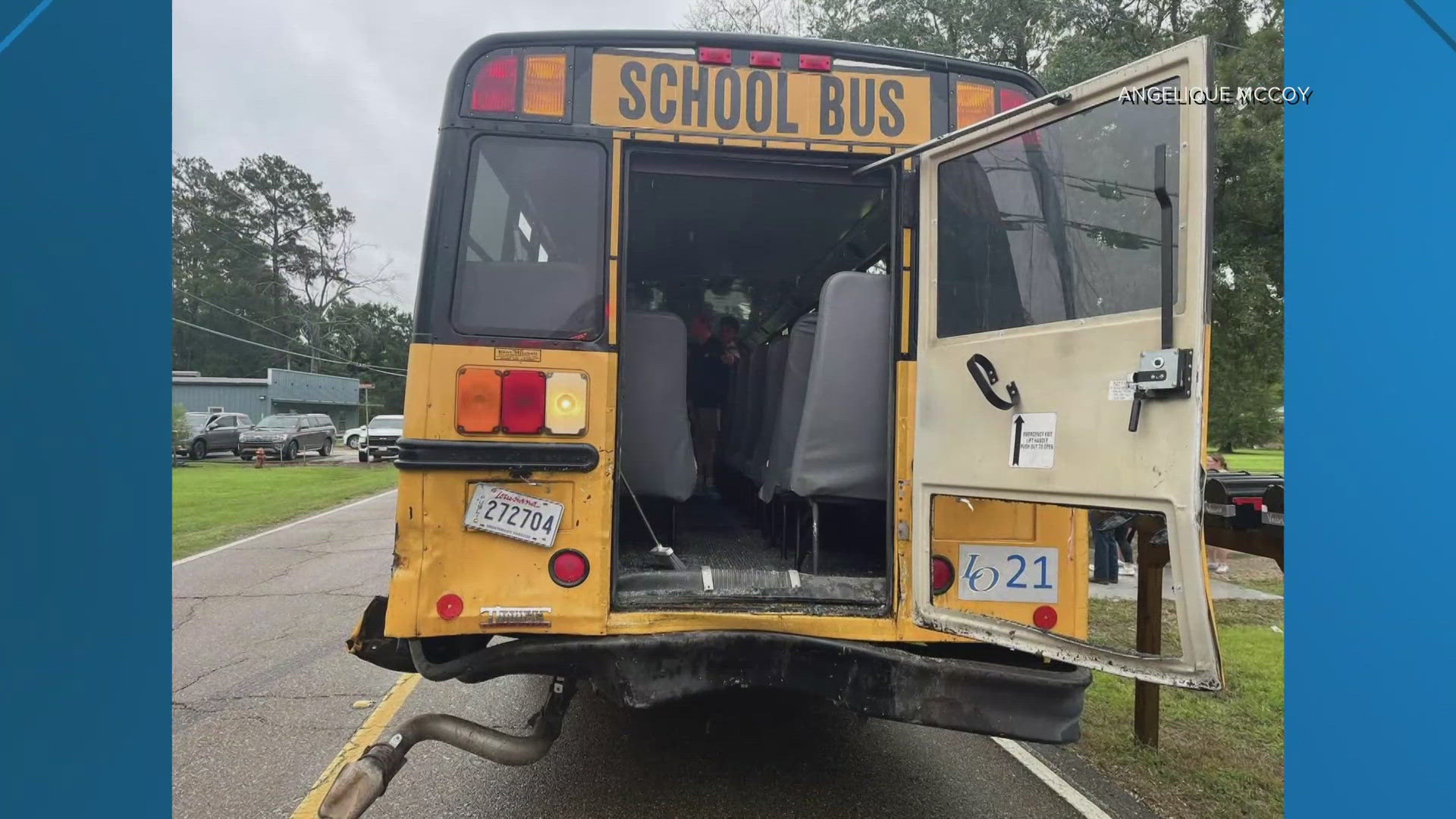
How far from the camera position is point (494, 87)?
292 centimetres

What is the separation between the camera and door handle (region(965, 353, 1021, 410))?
2.62 metres

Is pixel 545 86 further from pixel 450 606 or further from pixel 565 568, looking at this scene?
pixel 450 606

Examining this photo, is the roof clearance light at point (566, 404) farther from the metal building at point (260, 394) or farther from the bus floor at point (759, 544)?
the metal building at point (260, 394)

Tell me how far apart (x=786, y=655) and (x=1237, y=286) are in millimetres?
8309

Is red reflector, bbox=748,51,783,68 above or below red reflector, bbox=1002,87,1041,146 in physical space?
above

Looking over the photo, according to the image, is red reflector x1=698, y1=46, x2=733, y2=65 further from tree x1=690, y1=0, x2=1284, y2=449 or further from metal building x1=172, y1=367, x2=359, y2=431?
metal building x1=172, y1=367, x2=359, y2=431

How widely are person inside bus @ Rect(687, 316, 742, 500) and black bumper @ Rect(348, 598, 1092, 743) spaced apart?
3.97m

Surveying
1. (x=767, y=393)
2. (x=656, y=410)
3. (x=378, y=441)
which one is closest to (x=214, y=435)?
(x=378, y=441)

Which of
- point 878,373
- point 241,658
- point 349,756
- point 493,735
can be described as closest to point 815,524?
point 878,373

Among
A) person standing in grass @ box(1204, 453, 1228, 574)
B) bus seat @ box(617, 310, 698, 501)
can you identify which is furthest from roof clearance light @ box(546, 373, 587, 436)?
person standing in grass @ box(1204, 453, 1228, 574)

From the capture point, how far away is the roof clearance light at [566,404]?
2814mm

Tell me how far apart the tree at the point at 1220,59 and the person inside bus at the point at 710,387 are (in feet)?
15.9

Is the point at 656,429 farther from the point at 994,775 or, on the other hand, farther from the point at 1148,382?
the point at 994,775

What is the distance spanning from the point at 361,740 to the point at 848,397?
3.08 m
